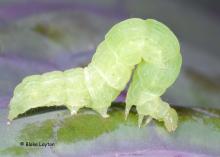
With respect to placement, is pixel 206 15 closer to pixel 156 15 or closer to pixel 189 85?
pixel 156 15

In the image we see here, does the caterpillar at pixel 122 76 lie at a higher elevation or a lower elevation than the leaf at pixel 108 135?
higher

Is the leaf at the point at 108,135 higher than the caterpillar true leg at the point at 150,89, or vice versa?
the caterpillar true leg at the point at 150,89

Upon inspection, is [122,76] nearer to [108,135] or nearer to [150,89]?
[150,89]

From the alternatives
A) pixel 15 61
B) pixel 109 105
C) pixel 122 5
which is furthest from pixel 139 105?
pixel 122 5

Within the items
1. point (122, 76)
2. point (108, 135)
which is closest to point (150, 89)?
point (122, 76)

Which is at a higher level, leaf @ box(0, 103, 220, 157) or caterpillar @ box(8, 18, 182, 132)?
caterpillar @ box(8, 18, 182, 132)

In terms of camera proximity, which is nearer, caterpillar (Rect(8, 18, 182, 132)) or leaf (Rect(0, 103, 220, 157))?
leaf (Rect(0, 103, 220, 157))

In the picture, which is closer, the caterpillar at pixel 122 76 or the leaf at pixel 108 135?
the leaf at pixel 108 135

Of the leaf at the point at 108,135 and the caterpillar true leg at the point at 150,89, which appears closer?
the leaf at the point at 108,135
